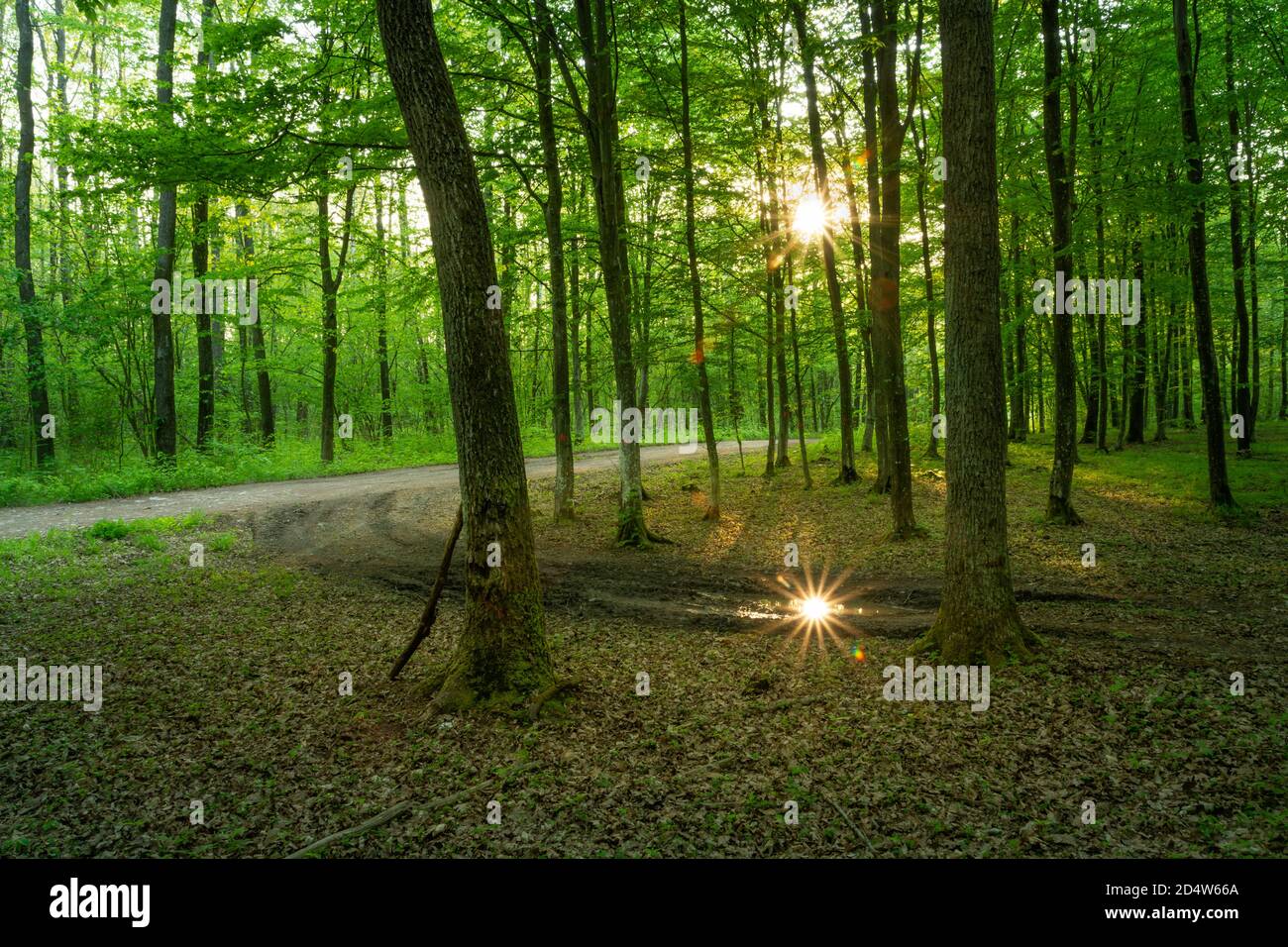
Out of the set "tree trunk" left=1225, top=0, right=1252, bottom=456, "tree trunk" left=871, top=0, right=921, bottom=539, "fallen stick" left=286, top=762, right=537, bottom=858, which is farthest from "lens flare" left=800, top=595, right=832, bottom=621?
"tree trunk" left=1225, top=0, right=1252, bottom=456

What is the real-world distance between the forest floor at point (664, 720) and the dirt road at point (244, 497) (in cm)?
312

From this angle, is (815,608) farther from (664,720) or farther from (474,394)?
(474,394)

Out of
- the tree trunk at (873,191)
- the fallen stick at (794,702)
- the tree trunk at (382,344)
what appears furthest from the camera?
the tree trunk at (382,344)

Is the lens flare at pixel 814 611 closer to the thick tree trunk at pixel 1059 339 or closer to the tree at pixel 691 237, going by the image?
the tree at pixel 691 237

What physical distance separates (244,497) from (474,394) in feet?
47.6

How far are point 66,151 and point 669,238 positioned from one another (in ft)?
35.0

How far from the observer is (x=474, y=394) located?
19.2 feet

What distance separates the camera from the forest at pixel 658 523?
15.6ft

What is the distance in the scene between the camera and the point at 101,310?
60.4ft

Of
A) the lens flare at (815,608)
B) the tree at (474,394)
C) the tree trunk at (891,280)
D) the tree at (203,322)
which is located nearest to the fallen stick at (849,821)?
the tree at (474,394)

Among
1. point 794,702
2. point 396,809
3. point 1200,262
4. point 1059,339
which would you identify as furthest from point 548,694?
point 1200,262
